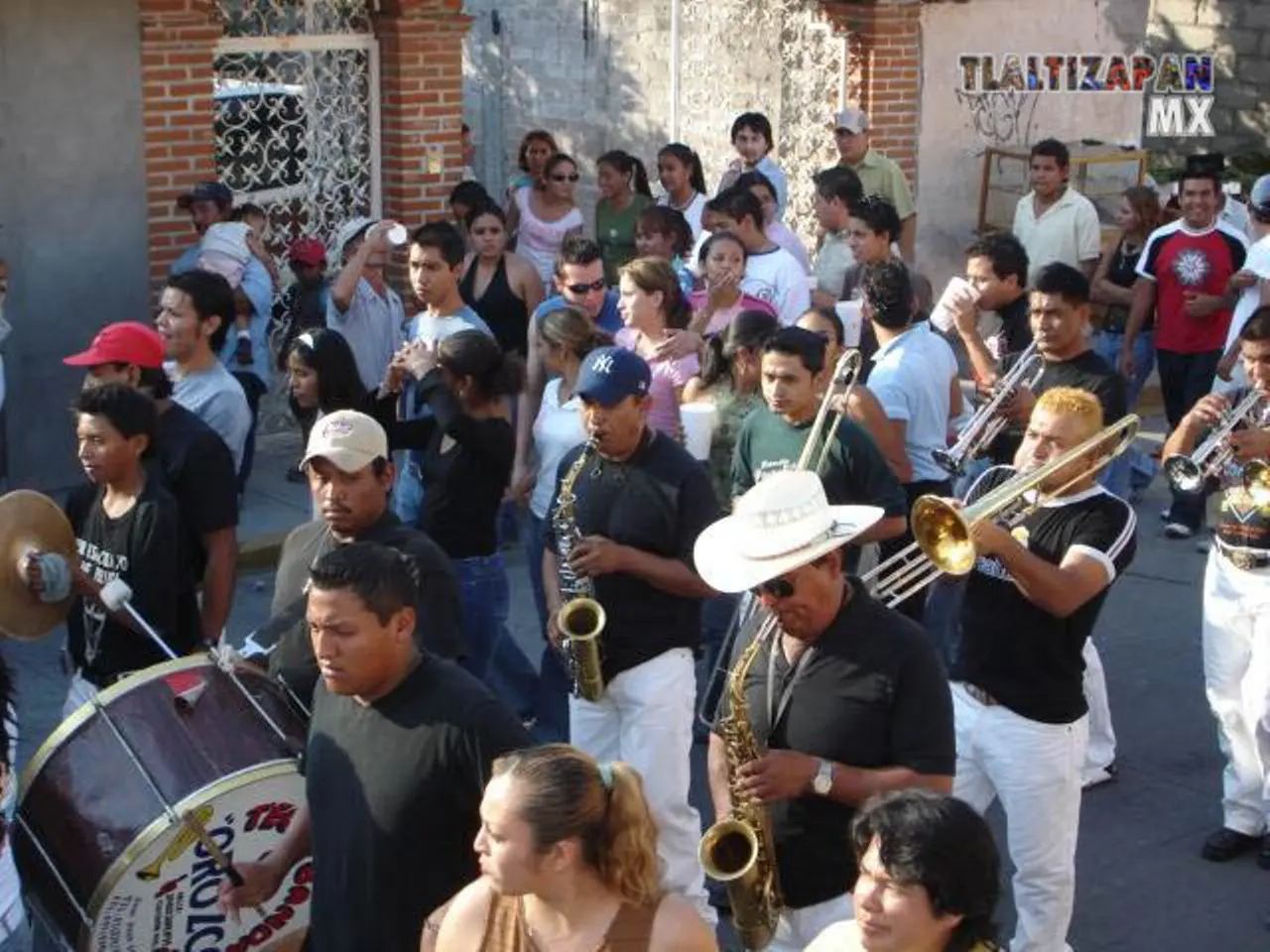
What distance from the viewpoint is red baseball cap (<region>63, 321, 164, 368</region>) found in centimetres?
684

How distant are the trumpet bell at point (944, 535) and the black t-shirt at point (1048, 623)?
1.66ft

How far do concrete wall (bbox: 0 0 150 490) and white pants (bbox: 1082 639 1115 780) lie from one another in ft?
19.2

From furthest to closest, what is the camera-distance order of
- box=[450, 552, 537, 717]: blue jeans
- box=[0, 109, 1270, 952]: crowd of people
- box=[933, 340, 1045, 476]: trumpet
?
box=[933, 340, 1045, 476]: trumpet, box=[450, 552, 537, 717]: blue jeans, box=[0, 109, 1270, 952]: crowd of people

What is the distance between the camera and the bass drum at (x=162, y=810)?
4.99 meters

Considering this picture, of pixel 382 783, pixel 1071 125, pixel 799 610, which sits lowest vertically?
pixel 382 783

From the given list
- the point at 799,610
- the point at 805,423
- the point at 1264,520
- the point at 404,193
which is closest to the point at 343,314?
the point at 404,193

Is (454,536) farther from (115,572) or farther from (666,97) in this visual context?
(666,97)

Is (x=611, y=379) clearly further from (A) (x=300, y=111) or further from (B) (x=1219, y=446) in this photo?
(A) (x=300, y=111)

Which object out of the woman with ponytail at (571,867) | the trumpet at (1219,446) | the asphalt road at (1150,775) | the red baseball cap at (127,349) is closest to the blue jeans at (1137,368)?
the asphalt road at (1150,775)

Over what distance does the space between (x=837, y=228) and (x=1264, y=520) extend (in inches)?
190

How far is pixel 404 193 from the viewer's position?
12.1 m

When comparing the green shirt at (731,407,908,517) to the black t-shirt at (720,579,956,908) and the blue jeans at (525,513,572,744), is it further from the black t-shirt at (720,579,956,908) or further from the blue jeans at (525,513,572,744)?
the black t-shirt at (720,579,956,908)

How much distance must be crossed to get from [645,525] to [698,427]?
130 cm

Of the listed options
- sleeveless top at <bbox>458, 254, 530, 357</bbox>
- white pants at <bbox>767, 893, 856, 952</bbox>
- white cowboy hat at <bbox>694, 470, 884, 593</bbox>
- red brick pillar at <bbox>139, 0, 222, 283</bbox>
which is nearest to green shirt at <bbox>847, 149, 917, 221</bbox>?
sleeveless top at <bbox>458, 254, 530, 357</bbox>
